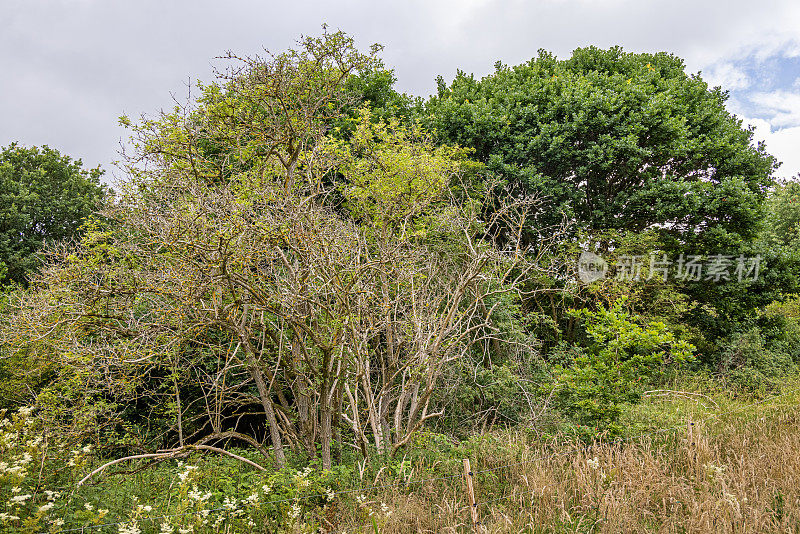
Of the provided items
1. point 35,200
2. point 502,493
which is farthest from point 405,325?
point 35,200

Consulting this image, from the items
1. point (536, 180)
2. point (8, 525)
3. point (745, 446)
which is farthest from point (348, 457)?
point (536, 180)

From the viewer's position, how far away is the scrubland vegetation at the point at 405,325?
3.43 m

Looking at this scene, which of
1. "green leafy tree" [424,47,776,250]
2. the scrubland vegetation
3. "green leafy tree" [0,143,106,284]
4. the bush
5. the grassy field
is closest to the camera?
the grassy field

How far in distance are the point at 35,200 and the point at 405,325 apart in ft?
57.9

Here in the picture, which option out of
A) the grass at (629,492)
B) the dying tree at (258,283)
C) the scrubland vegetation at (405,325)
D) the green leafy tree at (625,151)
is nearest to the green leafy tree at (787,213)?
the scrubland vegetation at (405,325)

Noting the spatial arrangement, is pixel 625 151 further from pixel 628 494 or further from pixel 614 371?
pixel 628 494

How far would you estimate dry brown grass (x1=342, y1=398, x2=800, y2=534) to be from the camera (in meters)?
3.00

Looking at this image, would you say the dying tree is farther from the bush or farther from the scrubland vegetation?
the bush

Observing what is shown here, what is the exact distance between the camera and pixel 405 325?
5.47 metres

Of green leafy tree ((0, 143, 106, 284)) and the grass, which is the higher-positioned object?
green leafy tree ((0, 143, 106, 284))

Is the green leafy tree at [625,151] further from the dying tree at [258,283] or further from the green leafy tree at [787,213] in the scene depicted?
the green leafy tree at [787,213]

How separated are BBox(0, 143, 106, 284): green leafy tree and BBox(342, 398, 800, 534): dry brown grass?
53.8ft

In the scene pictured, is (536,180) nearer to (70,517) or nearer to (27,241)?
(70,517)

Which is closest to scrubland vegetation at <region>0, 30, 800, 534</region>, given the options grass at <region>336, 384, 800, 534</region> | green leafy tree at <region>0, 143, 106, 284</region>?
grass at <region>336, 384, 800, 534</region>
